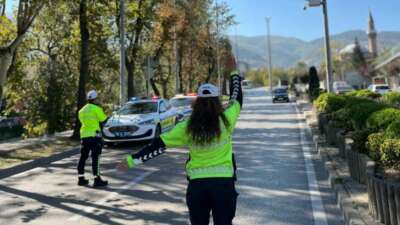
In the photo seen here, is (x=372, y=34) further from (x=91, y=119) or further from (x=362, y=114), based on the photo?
(x=91, y=119)

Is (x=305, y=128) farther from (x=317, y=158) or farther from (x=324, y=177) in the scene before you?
(x=324, y=177)

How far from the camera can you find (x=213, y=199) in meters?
3.54

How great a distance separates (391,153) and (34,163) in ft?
30.5

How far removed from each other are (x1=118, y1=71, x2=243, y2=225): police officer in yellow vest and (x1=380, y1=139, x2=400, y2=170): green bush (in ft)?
11.4

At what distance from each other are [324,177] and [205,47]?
4397cm

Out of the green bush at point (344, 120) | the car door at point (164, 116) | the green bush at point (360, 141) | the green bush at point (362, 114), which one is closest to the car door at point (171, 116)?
the car door at point (164, 116)

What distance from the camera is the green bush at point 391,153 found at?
20.6 ft

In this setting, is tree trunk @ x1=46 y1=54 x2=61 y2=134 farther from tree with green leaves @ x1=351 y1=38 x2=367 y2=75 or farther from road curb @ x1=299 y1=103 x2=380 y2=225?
tree with green leaves @ x1=351 y1=38 x2=367 y2=75

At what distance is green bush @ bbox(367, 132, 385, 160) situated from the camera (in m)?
6.93

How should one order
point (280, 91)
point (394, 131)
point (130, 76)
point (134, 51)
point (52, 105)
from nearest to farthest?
point (394, 131)
point (130, 76)
point (134, 51)
point (52, 105)
point (280, 91)

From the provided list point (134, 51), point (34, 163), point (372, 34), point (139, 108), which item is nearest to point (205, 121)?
point (34, 163)

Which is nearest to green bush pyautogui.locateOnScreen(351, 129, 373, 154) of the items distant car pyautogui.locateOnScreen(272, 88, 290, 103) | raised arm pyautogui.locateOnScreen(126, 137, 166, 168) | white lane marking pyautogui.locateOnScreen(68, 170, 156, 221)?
white lane marking pyautogui.locateOnScreen(68, 170, 156, 221)

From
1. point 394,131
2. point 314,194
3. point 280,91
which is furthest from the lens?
point 280,91

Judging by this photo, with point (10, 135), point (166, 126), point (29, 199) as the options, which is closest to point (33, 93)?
point (10, 135)
